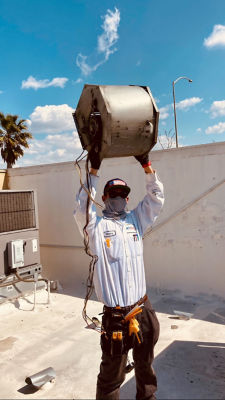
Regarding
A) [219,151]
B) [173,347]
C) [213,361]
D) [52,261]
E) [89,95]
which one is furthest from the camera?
[52,261]

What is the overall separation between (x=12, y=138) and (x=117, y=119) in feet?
76.1

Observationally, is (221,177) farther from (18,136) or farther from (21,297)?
(18,136)

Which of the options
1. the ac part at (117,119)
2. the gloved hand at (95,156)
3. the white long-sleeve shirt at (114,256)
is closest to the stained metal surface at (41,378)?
the white long-sleeve shirt at (114,256)

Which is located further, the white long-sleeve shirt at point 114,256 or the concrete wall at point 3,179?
the concrete wall at point 3,179

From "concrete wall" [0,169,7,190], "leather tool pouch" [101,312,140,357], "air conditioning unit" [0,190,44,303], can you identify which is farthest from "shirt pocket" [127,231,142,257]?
"concrete wall" [0,169,7,190]

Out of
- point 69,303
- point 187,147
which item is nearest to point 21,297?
point 69,303

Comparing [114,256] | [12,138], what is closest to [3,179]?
[114,256]

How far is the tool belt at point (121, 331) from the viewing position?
259 cm

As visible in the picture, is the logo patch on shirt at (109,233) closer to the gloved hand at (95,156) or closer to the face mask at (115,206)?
the face mask at (115,206)

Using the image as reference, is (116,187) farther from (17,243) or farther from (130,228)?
(17,243)

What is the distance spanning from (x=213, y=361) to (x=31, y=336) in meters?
2.69

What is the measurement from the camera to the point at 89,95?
105 inches

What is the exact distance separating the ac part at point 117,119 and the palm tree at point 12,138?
2243 cm

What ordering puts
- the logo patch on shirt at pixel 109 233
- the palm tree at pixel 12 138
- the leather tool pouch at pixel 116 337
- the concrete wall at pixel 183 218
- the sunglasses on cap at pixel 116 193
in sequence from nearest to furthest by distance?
the leather tool pouch at pixel 116 337 < the logo patch on shirt at pixel 109 233 < the sunglasses on cap at pixel 116 193 < the concrete wall at pixel 183 218 < the palm tree at pixel 12 138
